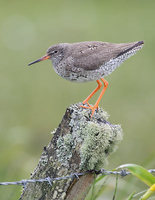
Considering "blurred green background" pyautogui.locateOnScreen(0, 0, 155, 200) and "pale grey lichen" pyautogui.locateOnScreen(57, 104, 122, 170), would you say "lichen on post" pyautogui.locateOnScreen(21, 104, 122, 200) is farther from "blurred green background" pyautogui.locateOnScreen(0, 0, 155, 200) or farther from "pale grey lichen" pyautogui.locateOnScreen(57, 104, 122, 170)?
"blurred green background" pyautogui.locateOnScreen(0, 0, 155, 200)

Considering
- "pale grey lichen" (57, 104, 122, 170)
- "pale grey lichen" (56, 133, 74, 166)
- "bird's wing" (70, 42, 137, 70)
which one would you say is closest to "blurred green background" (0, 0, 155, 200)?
"pale grey lichen" (57, 104, 122, 170)

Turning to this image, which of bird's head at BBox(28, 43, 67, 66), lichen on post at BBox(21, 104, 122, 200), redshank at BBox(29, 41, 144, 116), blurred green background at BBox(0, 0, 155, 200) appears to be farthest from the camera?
blurred green background at BBox(0, 0, 155, 200)

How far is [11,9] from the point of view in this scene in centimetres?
1608

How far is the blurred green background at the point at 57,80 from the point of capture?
8.47 m

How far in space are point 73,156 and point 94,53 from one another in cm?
203

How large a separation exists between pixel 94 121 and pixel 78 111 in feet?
0.53

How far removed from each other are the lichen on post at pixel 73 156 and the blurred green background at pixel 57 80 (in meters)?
0.94

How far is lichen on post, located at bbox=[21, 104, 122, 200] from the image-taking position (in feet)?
12.7

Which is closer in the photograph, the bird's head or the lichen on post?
the lichen on post

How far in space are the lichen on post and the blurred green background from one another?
94cm

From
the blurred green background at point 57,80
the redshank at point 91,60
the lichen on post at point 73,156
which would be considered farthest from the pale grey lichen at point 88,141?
the redshank at point 91,60

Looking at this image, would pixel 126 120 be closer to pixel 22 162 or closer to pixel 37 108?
pixel 37 108

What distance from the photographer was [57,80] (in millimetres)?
11562

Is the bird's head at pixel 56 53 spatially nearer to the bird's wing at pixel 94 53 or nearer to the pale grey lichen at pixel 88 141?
the bird's wing at pixel 94 53
